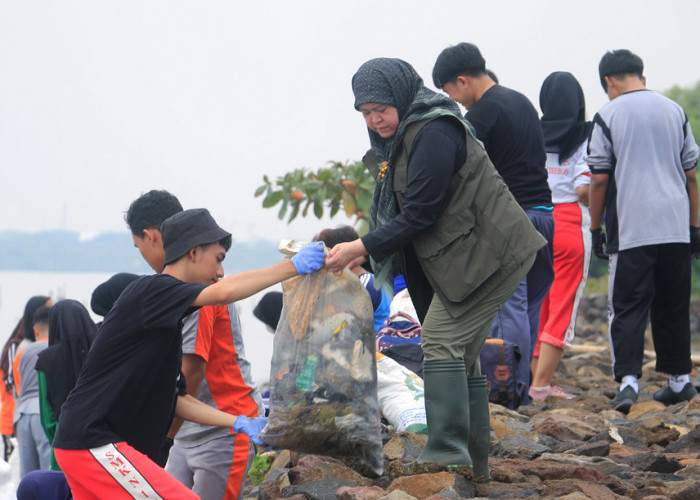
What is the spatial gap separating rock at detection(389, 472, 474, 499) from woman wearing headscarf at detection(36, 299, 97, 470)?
185 centimetres

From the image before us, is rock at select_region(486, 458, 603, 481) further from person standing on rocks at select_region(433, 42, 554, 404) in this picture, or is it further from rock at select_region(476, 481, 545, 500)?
person standing on rocks at select_region(433, 42, 554, 404)

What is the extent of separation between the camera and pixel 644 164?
584cm

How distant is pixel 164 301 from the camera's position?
9.94ft

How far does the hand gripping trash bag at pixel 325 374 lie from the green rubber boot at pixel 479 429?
0.37 meters

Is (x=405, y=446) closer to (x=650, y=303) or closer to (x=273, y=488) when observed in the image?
(x=273, y=488)

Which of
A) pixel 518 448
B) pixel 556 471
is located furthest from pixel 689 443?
pixel 556 471

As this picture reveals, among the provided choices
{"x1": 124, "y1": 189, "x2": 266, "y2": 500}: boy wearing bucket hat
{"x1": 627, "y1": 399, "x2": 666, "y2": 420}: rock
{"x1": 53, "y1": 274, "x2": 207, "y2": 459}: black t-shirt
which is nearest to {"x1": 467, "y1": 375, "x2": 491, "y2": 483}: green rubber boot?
{"x1": 124, "y1": 189, "x2": 266, "y2": 500}: boy wearing bucket hat

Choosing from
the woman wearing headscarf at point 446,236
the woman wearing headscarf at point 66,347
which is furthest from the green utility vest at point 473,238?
the woman wearing headscarf at point 66,347

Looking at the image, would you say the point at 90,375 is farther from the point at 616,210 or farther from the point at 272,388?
the point at 616,210

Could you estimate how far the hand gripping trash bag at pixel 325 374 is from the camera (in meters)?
3.60

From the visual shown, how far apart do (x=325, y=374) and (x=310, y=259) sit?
449 mm

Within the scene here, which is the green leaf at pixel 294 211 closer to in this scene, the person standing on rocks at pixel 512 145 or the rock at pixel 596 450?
the person standing on rocks at pixel 512 145

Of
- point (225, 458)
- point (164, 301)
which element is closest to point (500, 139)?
point (225, 458)

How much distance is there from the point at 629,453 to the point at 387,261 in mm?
1607
